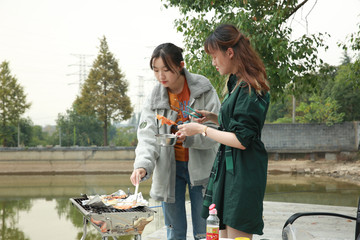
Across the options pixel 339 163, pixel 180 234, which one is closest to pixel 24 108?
pixel 339 163

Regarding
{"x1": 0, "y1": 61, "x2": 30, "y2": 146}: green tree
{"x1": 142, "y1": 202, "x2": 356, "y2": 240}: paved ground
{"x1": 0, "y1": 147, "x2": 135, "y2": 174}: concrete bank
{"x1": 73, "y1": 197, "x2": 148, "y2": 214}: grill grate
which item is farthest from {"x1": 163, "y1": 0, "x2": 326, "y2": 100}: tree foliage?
{"x1": 0, "y1": 61, "x2": 30, "y2": 146}: green tree

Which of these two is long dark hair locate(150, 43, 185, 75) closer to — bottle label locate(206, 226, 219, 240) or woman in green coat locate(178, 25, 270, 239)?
woman in green coat locate(178, 25, 270, 239)

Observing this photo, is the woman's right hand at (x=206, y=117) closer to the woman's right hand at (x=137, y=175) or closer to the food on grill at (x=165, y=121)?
the food on grill at (x=165, y=121)

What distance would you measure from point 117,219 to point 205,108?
0.73 m

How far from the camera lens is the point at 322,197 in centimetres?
1215

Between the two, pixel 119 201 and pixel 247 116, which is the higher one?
pixel 247 116

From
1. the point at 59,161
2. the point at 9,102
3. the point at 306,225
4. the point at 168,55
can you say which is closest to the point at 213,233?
the point at 168,55

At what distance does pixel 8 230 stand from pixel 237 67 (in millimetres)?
8902

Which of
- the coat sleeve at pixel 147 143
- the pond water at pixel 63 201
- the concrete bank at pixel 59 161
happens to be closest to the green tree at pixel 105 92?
the concrete bank at pixel 59 161

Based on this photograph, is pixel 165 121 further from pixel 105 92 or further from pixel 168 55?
pixel 105 92

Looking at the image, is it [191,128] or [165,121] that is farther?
[165,121]

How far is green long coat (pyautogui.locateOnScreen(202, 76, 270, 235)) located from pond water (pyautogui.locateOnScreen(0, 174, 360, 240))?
3138 millimetres

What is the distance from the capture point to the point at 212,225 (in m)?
1.53

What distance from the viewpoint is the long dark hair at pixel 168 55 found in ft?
6.49
